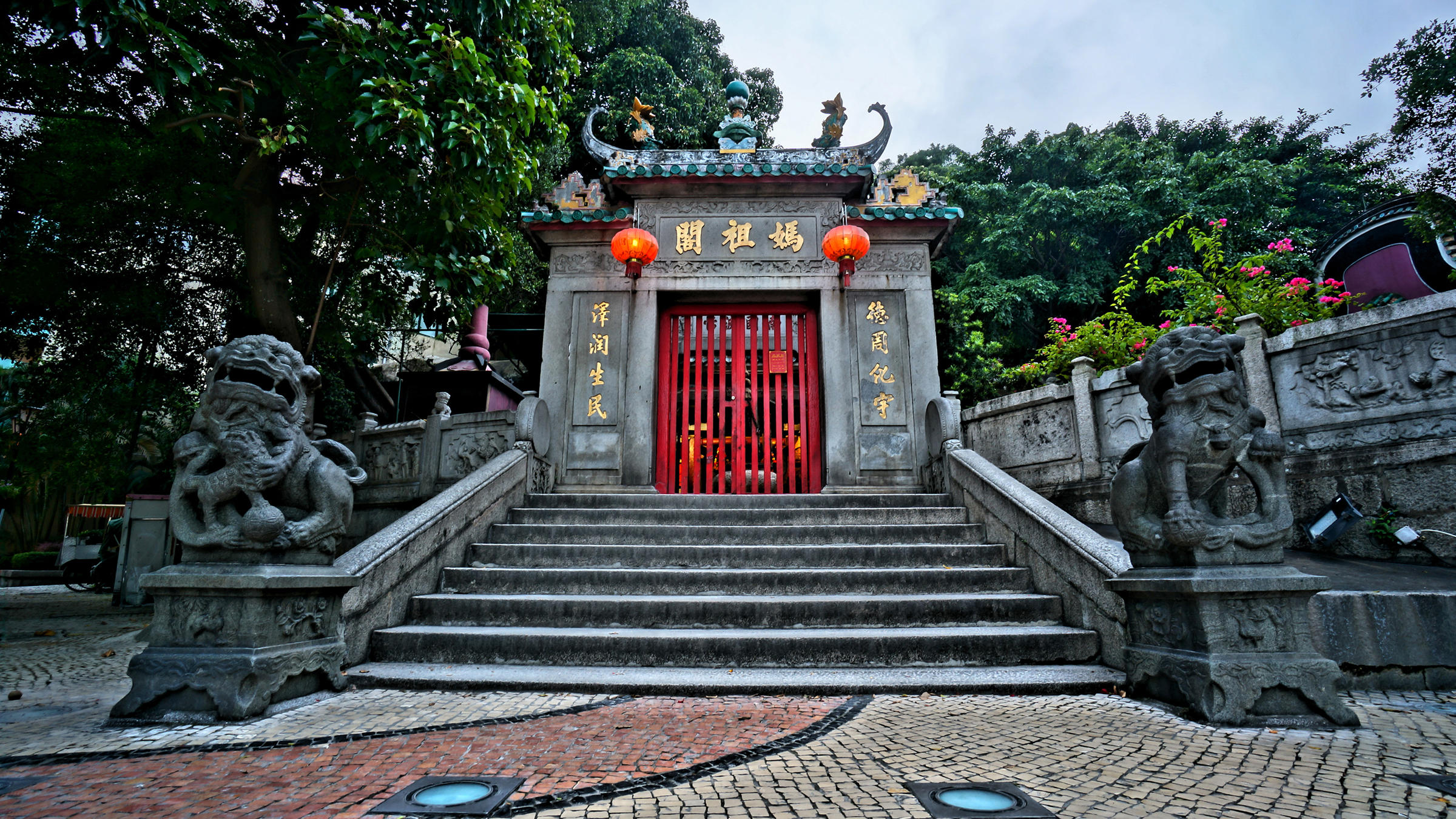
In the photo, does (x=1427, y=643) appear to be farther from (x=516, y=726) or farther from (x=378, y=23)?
(x=378, y=23)

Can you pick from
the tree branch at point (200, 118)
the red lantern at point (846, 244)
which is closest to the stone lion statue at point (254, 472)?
the tree branch at point (200, 118)

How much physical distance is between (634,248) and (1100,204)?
1523 cm

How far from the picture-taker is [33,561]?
17.9 m

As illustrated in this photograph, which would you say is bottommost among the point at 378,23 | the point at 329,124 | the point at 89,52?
the point at 89,52

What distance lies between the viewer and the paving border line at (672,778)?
210cm

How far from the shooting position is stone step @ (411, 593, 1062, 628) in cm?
433

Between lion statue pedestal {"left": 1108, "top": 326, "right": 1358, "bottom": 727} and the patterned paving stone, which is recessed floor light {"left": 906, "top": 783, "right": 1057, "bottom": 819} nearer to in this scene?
the patterned paving stone

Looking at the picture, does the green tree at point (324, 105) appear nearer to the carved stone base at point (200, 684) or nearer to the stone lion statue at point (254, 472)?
the stone lion statue at point (254, 472)

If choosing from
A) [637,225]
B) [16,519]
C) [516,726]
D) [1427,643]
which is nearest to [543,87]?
[637,225]

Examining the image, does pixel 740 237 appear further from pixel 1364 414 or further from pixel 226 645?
pixel 226 645

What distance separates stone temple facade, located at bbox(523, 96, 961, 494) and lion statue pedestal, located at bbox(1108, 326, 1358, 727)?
14.5 feet

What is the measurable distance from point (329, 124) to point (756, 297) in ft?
16.7

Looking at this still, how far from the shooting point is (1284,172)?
17.3m

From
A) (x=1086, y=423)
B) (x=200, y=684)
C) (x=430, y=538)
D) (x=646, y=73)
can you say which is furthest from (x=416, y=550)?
(x=646, y=73)
